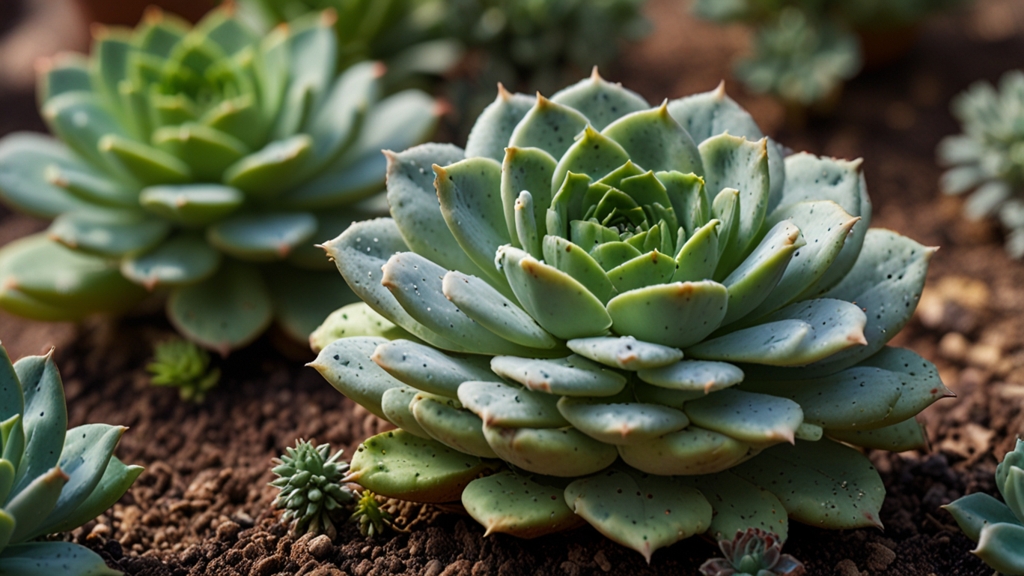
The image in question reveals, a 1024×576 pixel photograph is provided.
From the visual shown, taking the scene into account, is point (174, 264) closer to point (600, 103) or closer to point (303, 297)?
point (303, 297)

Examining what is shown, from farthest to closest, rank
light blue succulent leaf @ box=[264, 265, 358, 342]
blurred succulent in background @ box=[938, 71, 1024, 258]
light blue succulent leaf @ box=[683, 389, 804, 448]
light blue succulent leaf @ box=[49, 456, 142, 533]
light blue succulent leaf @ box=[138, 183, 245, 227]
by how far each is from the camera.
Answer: blurred succulent in background @ box=[938, 71, 1024, 258], light blue succulent leaf @ box=[264, 265, 358, 342], light blue succulent leaf @ box=[138, 183, 245, 227], light blue succulent leaf @ box=[49, 456, 142, 533], light blue succulent leaf @ box=[683, 389, 804, 448]

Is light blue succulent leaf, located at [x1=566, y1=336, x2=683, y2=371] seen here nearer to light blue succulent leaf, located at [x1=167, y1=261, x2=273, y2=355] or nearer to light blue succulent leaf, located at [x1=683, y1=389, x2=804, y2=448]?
light blue succulent leaf, located at [x1=683, y1=389, x2=804, y2=448]

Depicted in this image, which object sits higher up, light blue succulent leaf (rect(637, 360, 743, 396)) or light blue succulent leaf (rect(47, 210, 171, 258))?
light blue succulent leaf (rect(637, 360, 743, 396))

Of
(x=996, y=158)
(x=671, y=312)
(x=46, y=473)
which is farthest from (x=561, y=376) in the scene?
(x=996, y=158)

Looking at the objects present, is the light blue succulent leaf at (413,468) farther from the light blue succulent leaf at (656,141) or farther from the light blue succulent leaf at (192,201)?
the light blue succulent leaf at (192,201)

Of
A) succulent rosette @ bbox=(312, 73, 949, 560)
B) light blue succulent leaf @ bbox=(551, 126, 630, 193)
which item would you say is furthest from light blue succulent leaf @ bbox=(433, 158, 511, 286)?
light blue succulent leaf @ bbox=(551, 126, 630, 193)

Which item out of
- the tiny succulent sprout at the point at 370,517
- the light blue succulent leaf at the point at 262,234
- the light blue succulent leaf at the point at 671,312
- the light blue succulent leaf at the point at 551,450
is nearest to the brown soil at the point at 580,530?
the tiny succulent sprout at the point at 370,517

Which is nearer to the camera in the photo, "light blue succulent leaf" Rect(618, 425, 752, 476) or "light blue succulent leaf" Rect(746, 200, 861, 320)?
"light blue succulent leaf" Rect(618, 425, 752, 476)

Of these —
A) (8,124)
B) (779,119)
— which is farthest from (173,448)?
(779,119)
